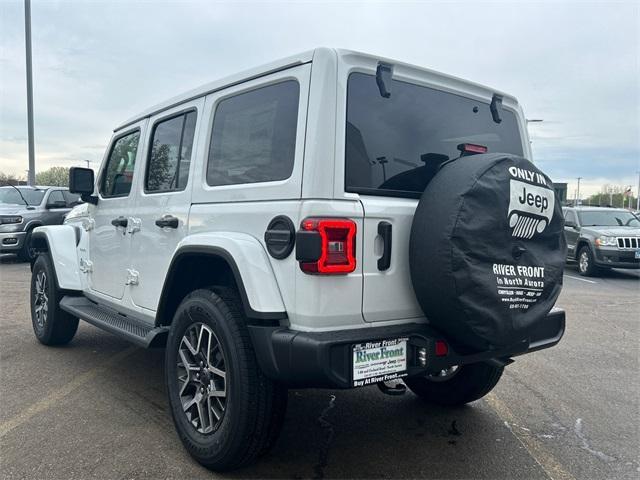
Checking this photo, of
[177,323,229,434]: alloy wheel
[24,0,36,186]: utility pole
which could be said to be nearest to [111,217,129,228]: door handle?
[177,323,229,434]: alloy wheel

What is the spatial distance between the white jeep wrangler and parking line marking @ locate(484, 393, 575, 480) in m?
0.66

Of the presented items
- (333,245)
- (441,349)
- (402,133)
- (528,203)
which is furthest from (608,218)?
(333,245)

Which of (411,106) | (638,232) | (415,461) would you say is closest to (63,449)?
(415,461)

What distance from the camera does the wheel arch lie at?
8.46 feet

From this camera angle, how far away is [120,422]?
139 inches

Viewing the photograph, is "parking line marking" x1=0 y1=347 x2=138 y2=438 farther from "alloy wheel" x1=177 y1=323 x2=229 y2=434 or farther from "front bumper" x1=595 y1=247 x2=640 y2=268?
"front bumper" x1=595 y1=247 x2=640 y2=268

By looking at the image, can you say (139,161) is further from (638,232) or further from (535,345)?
(638,232)

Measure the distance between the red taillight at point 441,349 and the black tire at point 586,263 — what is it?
11.3 meters

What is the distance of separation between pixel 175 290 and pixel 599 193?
10171 centimetres

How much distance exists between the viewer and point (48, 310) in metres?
5.15

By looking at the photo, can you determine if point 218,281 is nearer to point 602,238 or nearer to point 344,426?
point 344,426

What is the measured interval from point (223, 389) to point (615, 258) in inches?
460

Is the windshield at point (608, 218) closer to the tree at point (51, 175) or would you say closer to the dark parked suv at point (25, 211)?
the dark parked suv at point (25, 211)

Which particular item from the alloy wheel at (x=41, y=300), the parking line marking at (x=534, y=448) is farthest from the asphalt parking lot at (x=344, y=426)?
the alloy wheel at (x=41, y=300)
